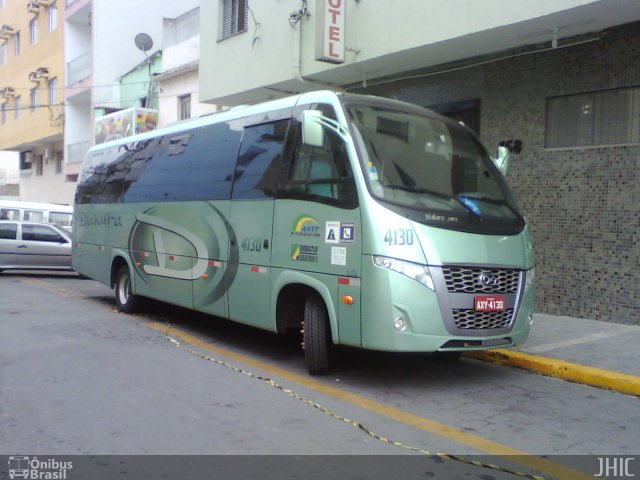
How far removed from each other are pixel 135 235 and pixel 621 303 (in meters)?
7.34

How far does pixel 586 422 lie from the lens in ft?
17.2

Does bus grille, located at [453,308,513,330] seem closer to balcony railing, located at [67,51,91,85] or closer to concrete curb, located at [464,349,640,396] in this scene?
concrete curb, located at [464,349,640,396]

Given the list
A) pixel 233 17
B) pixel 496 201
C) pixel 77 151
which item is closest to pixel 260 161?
pixel 496 201

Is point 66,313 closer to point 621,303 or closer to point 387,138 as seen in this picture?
point 387,138

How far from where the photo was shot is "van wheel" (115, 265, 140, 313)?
10484 mm

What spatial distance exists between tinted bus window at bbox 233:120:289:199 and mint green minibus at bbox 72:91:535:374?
0.02m

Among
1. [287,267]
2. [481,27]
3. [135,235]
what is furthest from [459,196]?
[135,235]

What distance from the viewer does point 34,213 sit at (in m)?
19.6

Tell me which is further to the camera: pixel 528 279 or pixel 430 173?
pixel 528 279

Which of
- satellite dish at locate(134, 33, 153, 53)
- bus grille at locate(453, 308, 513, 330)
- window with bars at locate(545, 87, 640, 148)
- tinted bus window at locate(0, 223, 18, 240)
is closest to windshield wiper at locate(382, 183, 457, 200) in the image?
bus grille at locate(453, 308, 513, 330)

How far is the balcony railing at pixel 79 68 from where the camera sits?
88.6 feet

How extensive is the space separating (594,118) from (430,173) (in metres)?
4.38

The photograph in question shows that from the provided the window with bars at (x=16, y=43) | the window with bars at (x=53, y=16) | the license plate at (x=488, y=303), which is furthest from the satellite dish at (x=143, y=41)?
the license plate at (x=488, y=303)

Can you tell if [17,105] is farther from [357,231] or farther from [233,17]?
[357,231]
